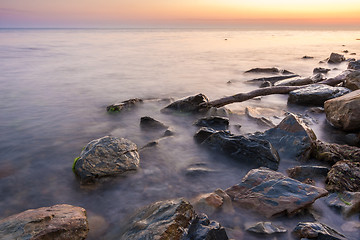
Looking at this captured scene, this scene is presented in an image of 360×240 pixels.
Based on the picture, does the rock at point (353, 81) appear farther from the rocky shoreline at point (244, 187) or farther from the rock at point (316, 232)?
the rock at point (316, 232)

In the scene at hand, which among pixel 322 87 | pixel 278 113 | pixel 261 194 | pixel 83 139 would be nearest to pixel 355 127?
pixel 278 113

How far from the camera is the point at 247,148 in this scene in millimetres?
3748

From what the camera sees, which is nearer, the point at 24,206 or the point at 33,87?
the point at 24,206

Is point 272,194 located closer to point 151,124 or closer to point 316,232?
point 316,232

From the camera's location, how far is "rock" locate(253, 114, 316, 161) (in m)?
3.79

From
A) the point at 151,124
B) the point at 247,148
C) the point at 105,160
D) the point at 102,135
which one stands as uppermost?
the point at 247,148

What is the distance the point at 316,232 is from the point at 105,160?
254cm

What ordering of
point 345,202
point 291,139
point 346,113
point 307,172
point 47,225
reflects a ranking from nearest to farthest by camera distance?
point 47,225, point 345,202, point 307,172, point 291,139, point 346,113

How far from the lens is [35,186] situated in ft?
10.8

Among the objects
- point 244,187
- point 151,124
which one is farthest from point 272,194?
point 151,124

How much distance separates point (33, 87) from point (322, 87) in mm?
9236

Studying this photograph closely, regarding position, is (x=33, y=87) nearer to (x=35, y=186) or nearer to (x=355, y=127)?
(x=35, y=186)

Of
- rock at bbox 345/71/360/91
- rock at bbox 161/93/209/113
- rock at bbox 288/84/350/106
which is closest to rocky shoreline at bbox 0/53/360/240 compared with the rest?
rock at bbox 161/93/209/113

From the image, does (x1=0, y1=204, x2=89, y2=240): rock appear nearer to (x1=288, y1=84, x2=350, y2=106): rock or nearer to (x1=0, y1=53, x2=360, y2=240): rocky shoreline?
(x1=0, y1=53, x2=360, y2=240): rocky shoreline
